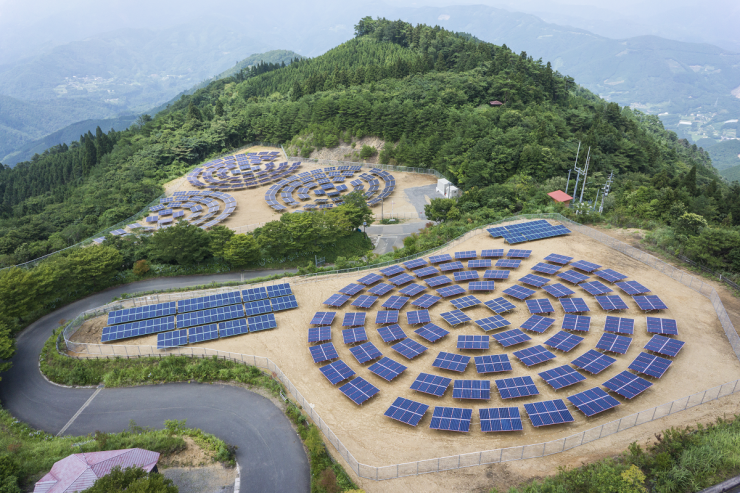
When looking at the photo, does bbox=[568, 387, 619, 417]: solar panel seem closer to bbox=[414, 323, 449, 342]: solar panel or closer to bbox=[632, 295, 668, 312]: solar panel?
bbox=[414, 323, 449, 342]: solar panel

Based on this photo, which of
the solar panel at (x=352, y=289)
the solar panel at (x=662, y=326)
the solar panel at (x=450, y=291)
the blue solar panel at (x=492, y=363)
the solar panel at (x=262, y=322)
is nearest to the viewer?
the blue solar panel at (x=492, y=363)

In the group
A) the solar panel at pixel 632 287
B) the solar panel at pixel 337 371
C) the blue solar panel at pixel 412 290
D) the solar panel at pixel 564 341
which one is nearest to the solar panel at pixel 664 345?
the solar panel at pixel 564 341

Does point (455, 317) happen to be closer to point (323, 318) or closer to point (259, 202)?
point (323, 318)

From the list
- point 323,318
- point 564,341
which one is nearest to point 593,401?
point 564,341

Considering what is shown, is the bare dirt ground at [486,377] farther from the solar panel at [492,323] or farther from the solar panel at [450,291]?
the solar panel at [450,291]

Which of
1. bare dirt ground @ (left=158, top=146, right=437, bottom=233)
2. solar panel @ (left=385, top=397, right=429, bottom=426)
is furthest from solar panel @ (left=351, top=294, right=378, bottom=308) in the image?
bare dirt ground @ (left=158, top=146, right=437, bottom=233)

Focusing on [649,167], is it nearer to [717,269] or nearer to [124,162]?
[717,269]
